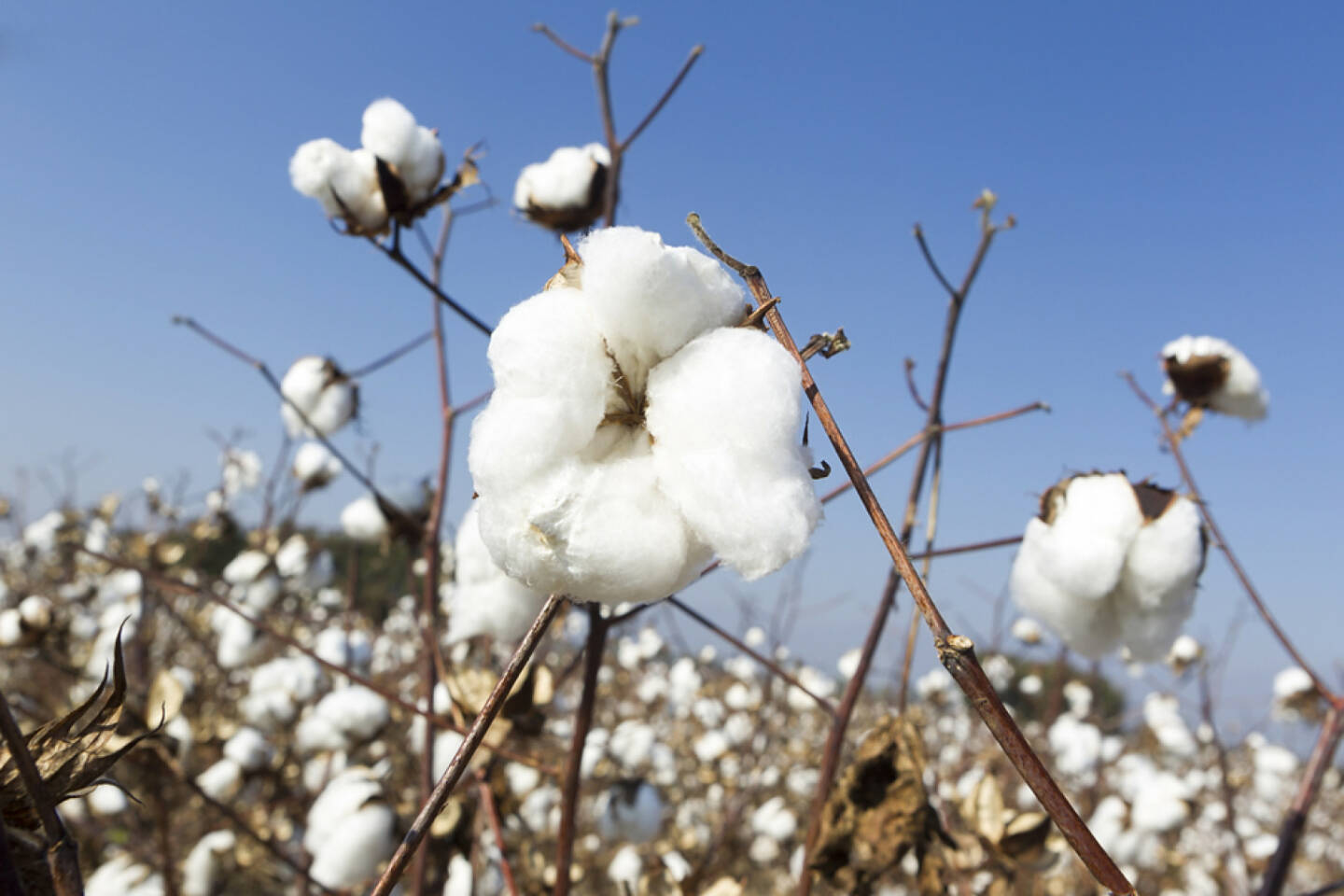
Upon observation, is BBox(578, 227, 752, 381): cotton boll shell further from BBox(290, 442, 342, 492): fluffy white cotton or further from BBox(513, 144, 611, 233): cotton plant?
BBox(290, 442, 342, 492): fluffy white cotton

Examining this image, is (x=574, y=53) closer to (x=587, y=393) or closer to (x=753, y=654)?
(x=753, y=654)

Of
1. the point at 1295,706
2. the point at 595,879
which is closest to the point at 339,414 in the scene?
the point at 595,879

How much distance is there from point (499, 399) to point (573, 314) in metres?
0.06

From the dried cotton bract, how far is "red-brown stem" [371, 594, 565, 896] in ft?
0.13

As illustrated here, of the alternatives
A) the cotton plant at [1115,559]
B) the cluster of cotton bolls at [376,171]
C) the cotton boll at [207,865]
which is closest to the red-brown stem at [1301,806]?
the cotton plant at [1115,559]

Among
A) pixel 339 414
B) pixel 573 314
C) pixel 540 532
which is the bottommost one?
pixel 540 532

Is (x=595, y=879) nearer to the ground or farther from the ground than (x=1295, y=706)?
nearer to the ground

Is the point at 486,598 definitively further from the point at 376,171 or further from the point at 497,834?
the point at 376,171

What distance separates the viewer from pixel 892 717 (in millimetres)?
1161

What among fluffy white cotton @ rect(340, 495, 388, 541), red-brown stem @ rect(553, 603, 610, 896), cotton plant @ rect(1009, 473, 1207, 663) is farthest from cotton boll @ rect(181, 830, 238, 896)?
cotton plant @ rect(1009, 473, 1207, 663)

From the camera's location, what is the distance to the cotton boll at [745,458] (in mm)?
471

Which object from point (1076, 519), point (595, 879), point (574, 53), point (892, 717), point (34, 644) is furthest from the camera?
point (595, 879)

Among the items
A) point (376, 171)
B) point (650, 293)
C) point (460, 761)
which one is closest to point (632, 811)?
point (376, 171)

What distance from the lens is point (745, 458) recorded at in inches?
19.0
